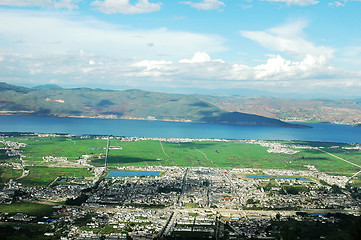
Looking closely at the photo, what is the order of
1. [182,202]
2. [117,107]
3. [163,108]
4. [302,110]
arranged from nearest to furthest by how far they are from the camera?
[182,202], [163,108], [117,107], [302,110]

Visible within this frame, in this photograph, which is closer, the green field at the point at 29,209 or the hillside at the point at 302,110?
the green field at the point at 29,209

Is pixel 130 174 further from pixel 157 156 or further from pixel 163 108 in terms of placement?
pixel 163 108

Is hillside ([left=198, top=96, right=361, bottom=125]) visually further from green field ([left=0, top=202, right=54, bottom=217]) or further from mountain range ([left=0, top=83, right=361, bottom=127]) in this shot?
green field ([left=0, top=202, right=54, bottom=217])

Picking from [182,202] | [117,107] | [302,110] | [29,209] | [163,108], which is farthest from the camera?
[302,110]

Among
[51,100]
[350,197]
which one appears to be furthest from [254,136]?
[51,100]

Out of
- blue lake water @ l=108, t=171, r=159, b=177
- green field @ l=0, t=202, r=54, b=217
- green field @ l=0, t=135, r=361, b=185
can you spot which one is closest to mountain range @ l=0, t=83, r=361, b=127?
green field @ l=0, t=135, r=361, b=185

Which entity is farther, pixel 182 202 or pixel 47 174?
pixel 47 174

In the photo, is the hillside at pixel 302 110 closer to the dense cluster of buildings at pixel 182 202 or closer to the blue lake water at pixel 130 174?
the dense cluster of buildings at pixel 182 202

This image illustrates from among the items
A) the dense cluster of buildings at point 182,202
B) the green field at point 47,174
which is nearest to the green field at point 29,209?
the dense cluster of buildings at point 182,202

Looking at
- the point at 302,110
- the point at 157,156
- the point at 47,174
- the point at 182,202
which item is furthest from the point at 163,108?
the point at 182,202
